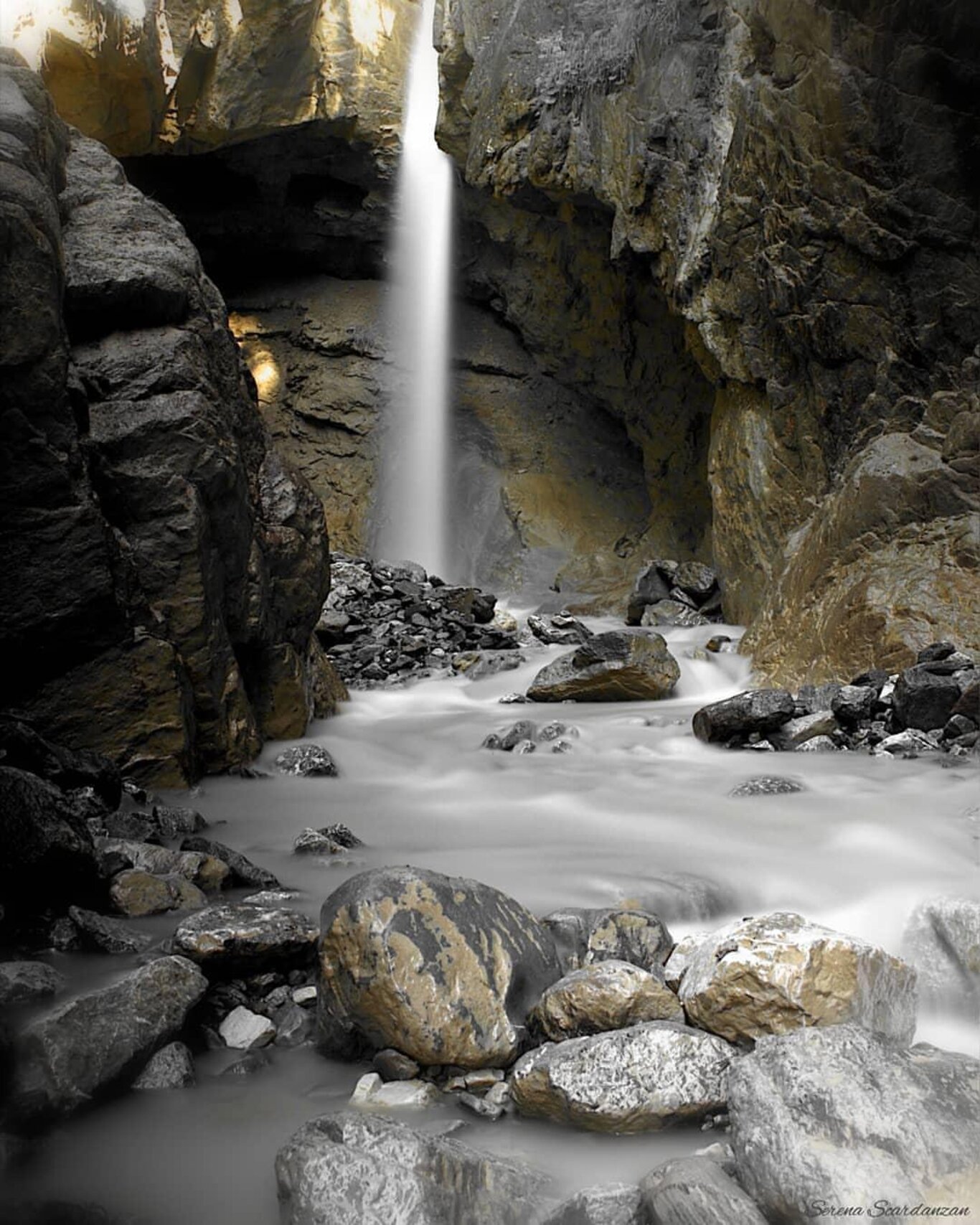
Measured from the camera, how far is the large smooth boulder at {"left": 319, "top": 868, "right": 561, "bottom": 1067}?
2.05 metres

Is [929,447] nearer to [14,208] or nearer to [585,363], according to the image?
[14,208]

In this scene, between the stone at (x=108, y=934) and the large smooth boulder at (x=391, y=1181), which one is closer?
the large smooth boulder at (x=391, y=1181)

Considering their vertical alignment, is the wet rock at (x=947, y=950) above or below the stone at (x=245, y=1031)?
above

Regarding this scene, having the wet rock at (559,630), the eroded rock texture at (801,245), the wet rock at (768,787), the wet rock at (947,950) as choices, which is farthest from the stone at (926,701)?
the wet rock at (559,630)

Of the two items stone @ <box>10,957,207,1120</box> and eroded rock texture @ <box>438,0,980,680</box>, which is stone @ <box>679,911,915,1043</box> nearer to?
stone @ <box>10,957,207,1120</box>

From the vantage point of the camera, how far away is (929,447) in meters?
6.91

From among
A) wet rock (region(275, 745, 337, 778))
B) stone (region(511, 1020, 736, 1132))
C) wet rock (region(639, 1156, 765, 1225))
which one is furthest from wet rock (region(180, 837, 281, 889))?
wet rock (region(639, 1156, 765, 1225))

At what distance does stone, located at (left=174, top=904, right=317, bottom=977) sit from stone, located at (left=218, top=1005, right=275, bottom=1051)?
0.50ft

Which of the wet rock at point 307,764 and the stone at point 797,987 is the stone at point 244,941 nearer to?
the stone at point 797,987

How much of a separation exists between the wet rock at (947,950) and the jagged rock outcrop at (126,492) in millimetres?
3101

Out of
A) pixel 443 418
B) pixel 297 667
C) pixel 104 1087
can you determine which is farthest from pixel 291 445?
pixel 104 1087

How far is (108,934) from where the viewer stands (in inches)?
98.8

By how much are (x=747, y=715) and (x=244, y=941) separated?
11.8 ft

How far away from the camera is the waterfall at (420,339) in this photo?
15438 millimetres
